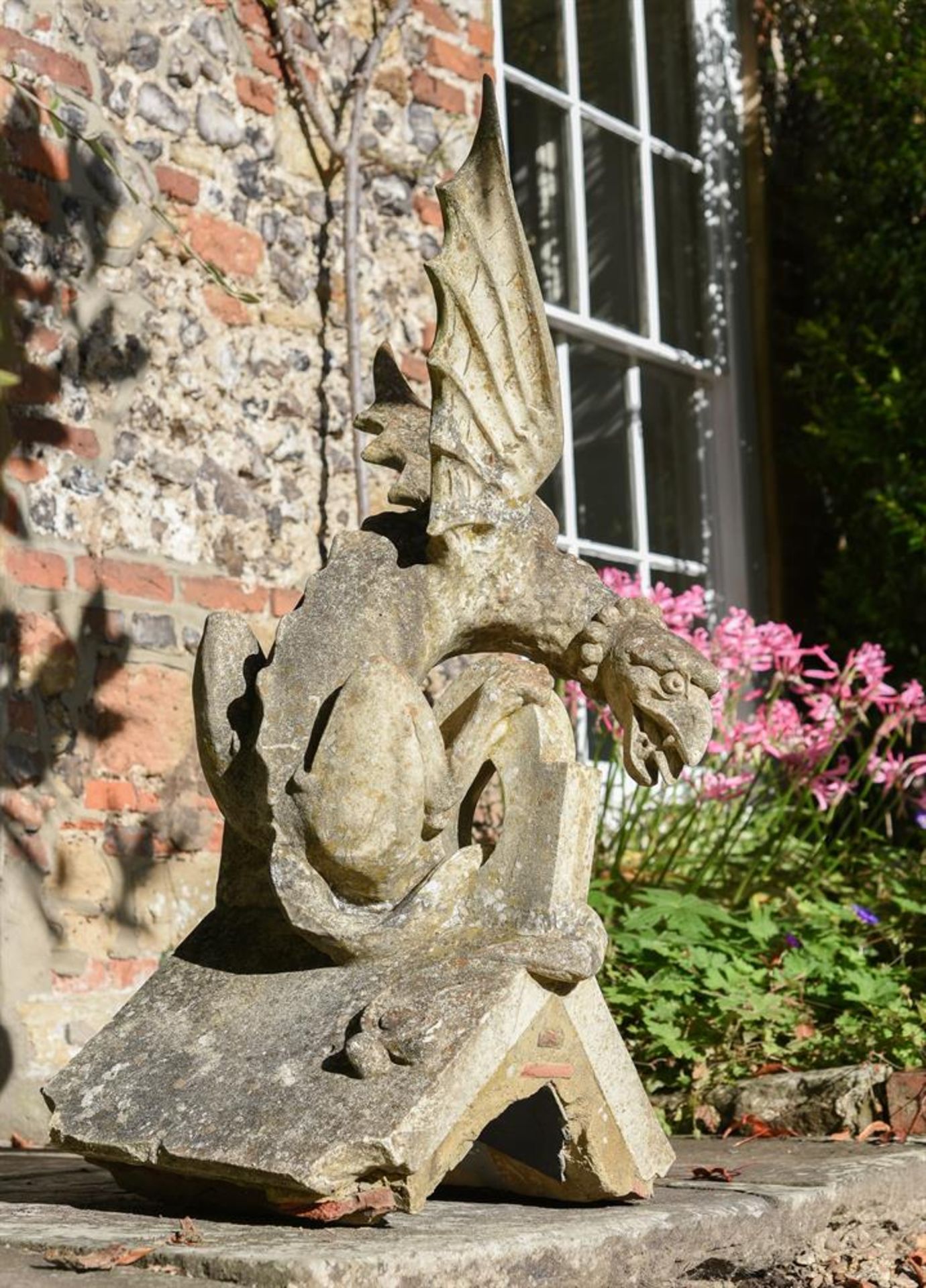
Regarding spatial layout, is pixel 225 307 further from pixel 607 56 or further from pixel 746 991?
pixel 607 56

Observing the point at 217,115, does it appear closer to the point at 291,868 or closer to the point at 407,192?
the point at 407,192

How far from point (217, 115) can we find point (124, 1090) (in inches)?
110

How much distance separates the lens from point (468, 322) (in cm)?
255

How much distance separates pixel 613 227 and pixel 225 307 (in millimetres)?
2055

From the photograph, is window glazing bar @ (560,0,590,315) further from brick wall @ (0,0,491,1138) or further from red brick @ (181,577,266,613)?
red brick @ (181,577,266,613)

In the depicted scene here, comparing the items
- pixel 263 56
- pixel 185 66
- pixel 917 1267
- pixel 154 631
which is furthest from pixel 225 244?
pixel 917 1267

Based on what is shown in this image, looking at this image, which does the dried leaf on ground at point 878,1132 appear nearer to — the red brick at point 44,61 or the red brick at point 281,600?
the red brick at point 281,600

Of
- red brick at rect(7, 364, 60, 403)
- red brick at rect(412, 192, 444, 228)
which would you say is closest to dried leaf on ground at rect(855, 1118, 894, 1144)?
red brick at rect(7, 364, 60, 403)

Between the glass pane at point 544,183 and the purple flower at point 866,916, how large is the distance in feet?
7.53

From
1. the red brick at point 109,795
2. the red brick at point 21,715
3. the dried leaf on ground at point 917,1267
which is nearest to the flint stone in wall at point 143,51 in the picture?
the red brick at point 21,715

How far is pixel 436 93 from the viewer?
491cm

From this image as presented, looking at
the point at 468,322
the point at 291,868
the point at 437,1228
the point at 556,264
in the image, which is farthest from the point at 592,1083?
the point at 556,264

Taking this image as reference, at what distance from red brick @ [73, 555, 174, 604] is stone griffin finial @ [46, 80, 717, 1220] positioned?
1.39 m

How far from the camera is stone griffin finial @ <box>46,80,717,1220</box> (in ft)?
7.05
